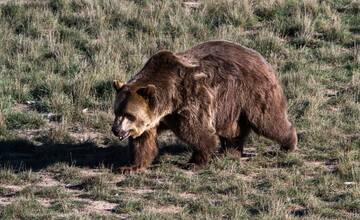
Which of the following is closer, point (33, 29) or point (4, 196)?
point (4, 196)

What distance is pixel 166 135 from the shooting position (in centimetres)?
1207

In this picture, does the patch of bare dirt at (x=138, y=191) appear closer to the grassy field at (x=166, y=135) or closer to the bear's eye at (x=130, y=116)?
the grassy field at (x=166, y=135)

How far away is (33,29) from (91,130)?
13.5 feet

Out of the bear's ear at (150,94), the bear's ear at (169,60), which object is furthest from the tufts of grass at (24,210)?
the bear's ear at (169,60)

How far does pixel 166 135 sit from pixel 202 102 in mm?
1509

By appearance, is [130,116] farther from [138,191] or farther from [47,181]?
[47,181]

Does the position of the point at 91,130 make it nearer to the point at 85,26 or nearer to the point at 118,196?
the point at 118,196

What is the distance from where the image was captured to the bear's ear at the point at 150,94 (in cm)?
1038

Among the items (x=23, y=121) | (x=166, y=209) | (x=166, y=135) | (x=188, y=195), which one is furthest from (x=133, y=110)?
(x=23, y=121)

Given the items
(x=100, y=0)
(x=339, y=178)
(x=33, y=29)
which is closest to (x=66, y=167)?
(x=339, y=178)

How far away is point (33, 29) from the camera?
1580 cm

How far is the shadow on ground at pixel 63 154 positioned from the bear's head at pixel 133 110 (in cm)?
74

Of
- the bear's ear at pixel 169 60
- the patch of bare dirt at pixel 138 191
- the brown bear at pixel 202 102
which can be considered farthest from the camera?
the bear's ear at pixel 169 60

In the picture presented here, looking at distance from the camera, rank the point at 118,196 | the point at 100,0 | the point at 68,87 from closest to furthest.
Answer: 1. the point at 118,196
2. the point at 68,87
3. the point at 100,0
